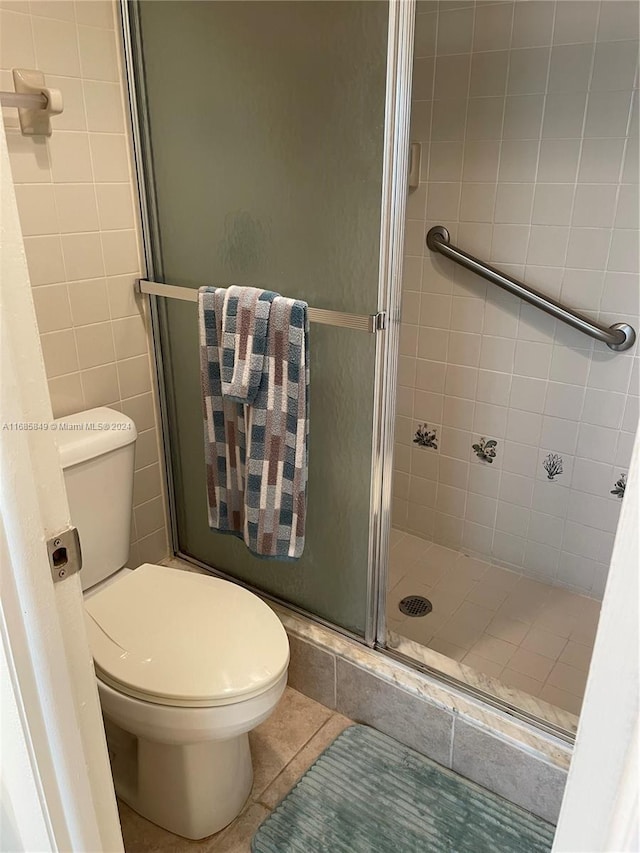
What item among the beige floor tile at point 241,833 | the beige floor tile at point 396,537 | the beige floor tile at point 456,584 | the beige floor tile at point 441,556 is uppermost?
the beige floor tile at point 396,537

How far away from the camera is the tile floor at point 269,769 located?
4.58 ft

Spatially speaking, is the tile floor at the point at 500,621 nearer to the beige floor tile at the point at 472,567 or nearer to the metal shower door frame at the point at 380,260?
the beige floor tile at the point at 472,567

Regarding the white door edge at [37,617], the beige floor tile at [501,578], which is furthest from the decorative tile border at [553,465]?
the white door edge at [37,617]

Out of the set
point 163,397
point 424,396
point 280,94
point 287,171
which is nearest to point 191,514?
point 163,397

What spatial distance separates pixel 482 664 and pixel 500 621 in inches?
8.1

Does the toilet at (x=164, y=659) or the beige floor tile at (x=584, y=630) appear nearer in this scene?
the toilet at (x=164, y=659)

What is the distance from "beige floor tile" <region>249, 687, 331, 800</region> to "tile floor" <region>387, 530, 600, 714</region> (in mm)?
344

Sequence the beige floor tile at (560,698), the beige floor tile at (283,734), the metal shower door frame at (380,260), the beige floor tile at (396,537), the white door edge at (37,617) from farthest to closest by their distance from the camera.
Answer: the beige floor tile at (396,537)
the beige floor tile at (560,698)
the beige floor tile at (283,734)
the metal shower door frame at (380,260)
the white door edge at (37,617)

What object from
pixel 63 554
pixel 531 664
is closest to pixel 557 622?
pixel 531 664

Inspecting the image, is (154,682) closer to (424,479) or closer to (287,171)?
(287,171)

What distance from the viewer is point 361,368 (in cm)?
142

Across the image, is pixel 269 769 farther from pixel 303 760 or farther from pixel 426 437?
pixel 426 437

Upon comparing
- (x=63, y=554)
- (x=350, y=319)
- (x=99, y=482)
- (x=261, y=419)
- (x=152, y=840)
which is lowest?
(x=152, y=840)

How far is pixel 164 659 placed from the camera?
4.21 feet
